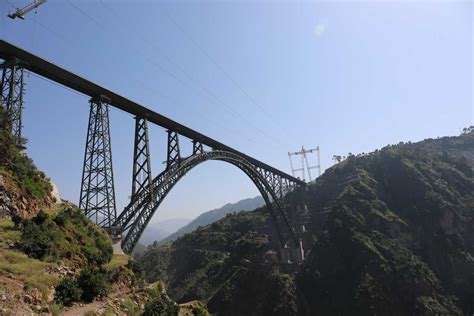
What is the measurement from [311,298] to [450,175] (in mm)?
41026

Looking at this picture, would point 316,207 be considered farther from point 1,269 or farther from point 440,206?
point 1,269

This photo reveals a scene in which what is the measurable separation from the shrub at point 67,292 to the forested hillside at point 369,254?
45194mm

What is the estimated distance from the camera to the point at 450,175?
7106cm

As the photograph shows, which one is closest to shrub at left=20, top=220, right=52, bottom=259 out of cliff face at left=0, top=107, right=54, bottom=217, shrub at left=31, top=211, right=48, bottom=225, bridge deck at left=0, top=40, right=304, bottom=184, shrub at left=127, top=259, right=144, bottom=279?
shrub at left=31, top=211, right=48, bottom=225

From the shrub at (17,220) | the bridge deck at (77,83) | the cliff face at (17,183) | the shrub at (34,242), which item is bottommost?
the shrub at (34,242)

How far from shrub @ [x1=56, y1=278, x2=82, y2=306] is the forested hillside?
45.2 metres

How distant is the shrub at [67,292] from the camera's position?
11.9 meters

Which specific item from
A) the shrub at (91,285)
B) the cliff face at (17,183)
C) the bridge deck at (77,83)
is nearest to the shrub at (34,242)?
the cliff face at (17,183)

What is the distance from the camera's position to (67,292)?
12180 millimetres

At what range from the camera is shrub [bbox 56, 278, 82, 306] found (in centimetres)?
1187

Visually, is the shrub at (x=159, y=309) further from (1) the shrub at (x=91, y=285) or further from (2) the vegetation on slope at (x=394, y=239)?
(2) the vegetation on slope at (x=394, y=239)

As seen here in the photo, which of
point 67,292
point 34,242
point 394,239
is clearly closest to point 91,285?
point 67,292

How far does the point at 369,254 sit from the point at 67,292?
165 ft

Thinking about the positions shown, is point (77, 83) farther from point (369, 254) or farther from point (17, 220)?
point (369, 254)
